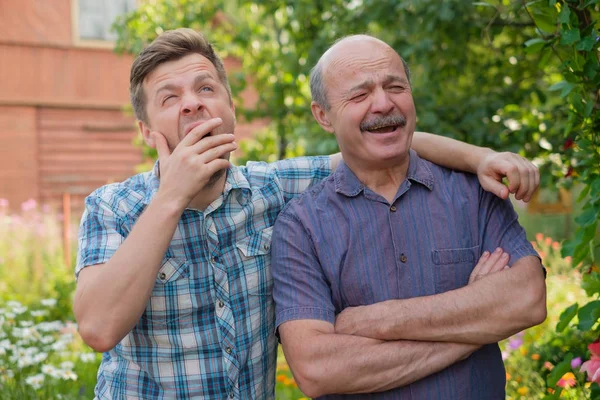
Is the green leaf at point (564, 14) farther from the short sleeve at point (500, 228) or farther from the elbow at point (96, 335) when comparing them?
the elbow at point (96, 335)

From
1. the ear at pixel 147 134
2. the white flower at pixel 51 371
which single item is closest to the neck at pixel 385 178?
the ear at pixel 147 134

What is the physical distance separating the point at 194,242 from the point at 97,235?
0.97ft

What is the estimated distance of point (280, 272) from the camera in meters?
2.10

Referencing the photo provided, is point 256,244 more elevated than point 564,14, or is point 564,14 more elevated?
point 564,14

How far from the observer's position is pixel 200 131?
201cm

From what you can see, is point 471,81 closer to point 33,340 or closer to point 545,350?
point 545,350

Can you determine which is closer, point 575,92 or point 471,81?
point 575,92

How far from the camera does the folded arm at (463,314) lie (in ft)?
6.33

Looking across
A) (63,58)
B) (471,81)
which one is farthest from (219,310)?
(63,58)

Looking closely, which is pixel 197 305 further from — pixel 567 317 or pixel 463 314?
pixel 567 317

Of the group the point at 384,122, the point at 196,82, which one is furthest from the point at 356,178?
the point at 196,82

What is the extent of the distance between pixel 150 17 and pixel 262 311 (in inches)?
179

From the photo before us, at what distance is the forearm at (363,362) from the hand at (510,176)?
0.49m

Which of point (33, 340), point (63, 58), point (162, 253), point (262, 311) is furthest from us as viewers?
point (63, 58)
